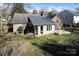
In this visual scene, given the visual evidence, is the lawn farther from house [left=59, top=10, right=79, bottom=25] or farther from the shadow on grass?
house [left=59, top=10, right=79, bottom=25]

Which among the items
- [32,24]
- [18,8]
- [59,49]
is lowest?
[59,49]

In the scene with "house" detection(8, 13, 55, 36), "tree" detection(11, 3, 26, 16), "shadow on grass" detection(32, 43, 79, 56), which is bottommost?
"shadow on grass" detection(32, 43, 79, 56)

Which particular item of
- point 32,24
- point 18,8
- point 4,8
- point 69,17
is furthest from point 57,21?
point 4,8

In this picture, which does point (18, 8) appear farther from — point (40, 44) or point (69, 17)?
point (69, 17)

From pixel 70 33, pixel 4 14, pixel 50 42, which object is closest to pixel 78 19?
pixel 70 33

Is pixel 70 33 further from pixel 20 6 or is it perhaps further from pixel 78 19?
pixel 20 6

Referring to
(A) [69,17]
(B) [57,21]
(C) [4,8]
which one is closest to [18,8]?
(C) [4,8]

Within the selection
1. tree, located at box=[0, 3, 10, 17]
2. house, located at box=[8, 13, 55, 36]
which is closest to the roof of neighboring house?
house, located at box=[8, 13, 55, 36]

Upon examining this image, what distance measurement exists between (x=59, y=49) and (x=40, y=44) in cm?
25

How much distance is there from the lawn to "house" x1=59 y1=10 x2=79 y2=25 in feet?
0.54

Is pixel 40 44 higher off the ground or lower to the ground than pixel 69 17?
lower

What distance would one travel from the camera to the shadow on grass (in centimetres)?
372

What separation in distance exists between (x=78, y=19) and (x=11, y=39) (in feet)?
2.97

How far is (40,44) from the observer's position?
3779 millimetres
